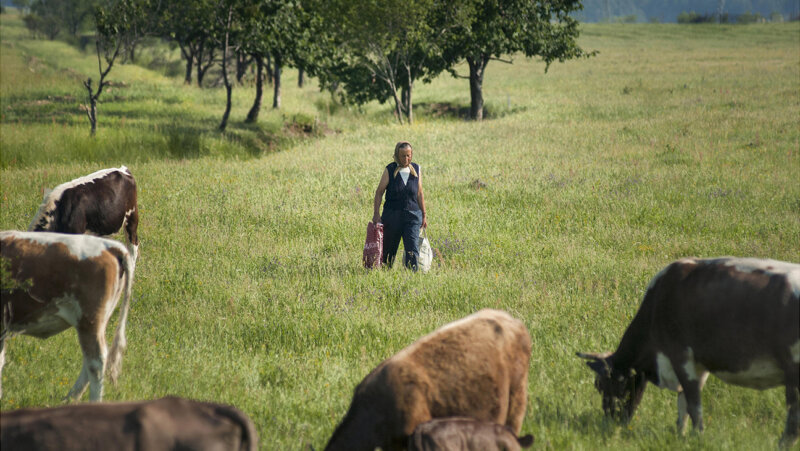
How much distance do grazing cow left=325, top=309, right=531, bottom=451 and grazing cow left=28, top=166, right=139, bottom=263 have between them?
6550 mm

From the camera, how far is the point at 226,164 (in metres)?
20.5

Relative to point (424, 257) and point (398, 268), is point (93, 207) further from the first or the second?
point (424, 257)

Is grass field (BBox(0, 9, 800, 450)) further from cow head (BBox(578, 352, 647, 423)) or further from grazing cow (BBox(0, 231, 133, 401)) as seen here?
grazing cow (BBox(0, 231, 133, 401))

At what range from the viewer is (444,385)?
4348mm

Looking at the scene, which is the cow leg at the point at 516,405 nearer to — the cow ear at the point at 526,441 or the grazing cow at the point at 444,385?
the grazing cow at the point at 444,385

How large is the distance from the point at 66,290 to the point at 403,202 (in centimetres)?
508

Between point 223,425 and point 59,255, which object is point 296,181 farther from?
point 223,425

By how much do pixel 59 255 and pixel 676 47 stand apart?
93.0m

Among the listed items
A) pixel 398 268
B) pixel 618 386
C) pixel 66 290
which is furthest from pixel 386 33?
pixel 618 386

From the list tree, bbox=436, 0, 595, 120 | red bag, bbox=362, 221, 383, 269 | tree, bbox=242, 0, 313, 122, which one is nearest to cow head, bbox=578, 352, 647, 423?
red bag, bbox=362, 221, 383, 269

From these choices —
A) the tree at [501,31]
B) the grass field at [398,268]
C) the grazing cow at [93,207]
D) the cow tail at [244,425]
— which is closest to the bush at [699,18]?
the tree at [501,31]

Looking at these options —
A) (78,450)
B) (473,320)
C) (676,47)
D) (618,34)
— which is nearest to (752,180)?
(473,320)

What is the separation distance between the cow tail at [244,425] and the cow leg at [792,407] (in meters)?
3.64

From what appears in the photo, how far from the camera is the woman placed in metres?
9.46
